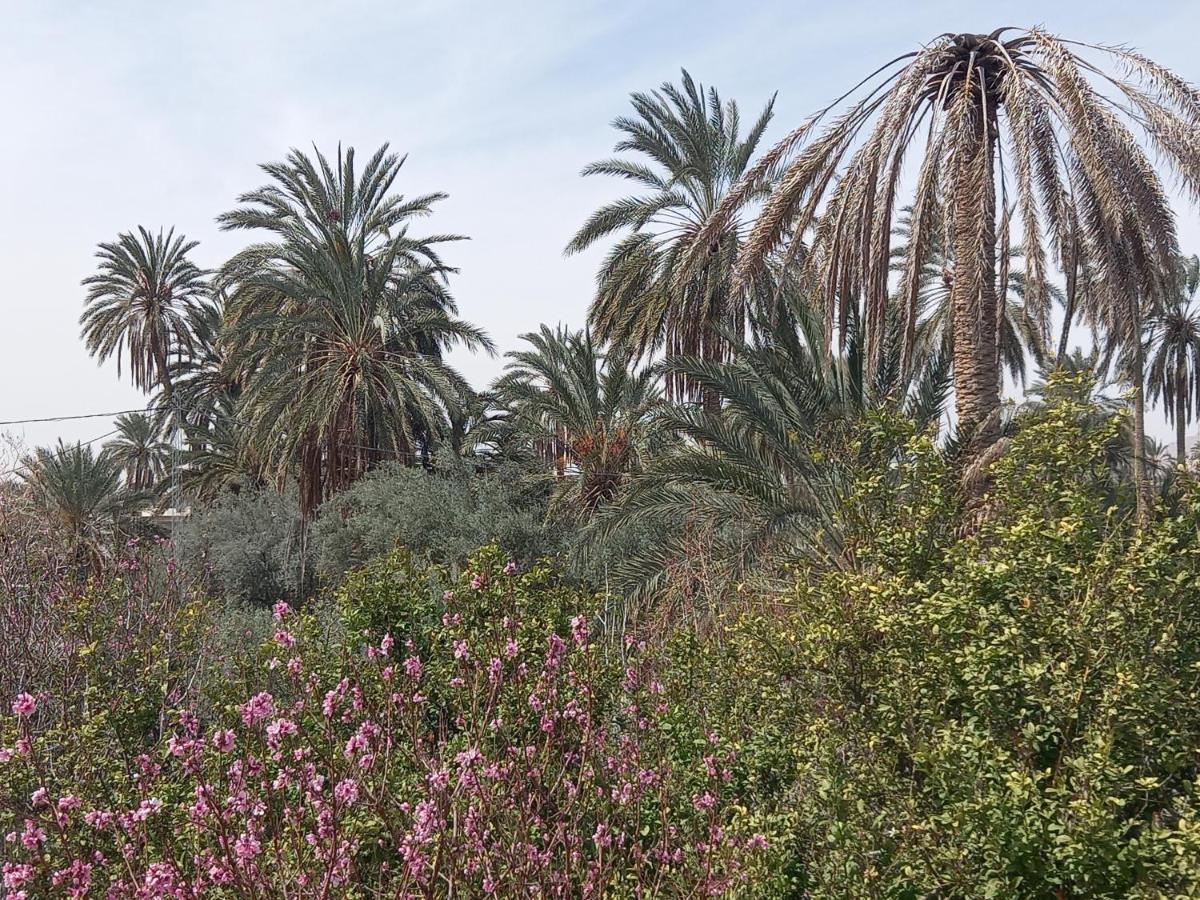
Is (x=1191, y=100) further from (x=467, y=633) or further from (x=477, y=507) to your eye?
(x=477, y=507)

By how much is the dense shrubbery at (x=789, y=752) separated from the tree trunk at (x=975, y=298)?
280 cm

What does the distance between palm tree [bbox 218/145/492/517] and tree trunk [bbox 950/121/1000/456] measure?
1046 centimetres

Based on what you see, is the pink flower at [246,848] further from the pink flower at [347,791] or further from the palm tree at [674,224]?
the palm tree at [674,224]

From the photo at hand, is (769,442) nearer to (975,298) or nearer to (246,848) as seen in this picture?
(975,298)

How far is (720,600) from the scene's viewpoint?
899cm

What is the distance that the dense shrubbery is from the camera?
3.17 m

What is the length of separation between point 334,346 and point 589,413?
16.5 ft

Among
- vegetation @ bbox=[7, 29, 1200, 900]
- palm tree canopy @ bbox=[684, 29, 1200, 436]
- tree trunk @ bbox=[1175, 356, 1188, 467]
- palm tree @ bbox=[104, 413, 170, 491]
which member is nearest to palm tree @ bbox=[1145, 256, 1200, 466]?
tree trunk @ bbox=[1175, 356, 1188, 467]

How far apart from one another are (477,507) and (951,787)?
1402cm

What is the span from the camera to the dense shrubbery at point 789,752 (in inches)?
125

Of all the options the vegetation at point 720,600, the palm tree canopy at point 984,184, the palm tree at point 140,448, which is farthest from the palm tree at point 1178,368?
the palm tree at point 140,448

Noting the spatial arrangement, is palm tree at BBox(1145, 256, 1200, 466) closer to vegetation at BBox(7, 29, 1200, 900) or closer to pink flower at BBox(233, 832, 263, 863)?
vegetation at BBox(7, 29, 1200, 900)

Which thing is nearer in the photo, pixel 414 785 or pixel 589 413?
pixel 414 785

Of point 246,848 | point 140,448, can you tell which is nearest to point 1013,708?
point 246,848
